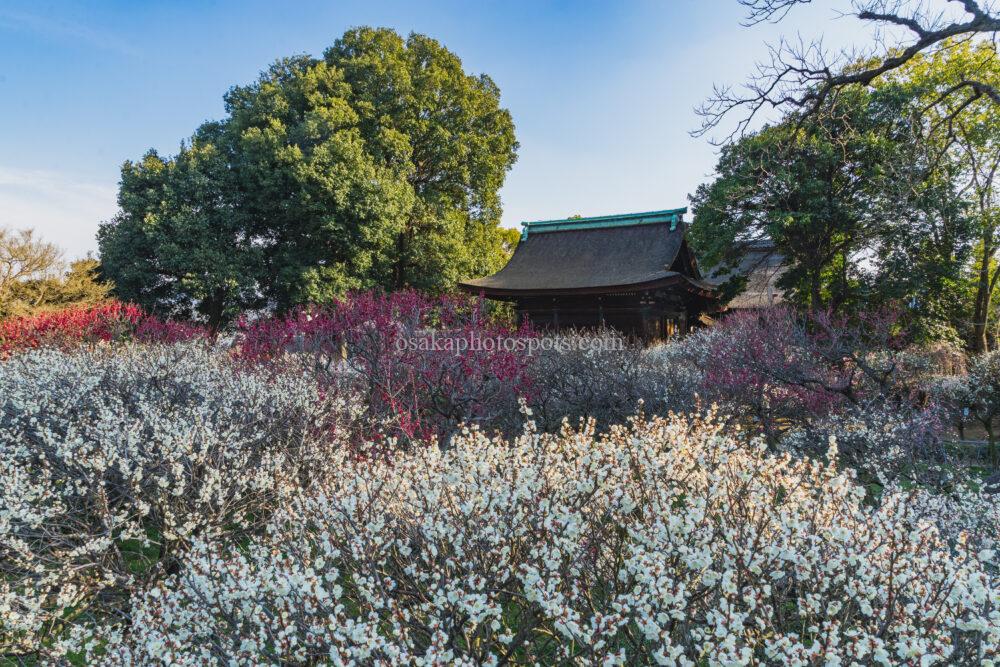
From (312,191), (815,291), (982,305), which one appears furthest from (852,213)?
(312,191)

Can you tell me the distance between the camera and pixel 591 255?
65.3 feet

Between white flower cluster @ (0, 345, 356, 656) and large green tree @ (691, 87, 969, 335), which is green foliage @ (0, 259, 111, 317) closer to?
white flower cluster @ (0, 345, 356, 656)

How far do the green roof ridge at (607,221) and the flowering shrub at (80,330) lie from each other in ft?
41.0

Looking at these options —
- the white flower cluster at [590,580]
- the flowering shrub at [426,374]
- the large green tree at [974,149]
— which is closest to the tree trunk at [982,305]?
the large green tree at [974,149]

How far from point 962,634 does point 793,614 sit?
2.39 ft

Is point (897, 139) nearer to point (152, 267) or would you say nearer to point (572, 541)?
point (572, 541)

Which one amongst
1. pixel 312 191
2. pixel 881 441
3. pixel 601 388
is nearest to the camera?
pixel 881 441

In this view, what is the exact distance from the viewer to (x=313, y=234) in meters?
18.2

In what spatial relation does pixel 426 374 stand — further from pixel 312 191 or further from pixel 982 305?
pixel 982 305

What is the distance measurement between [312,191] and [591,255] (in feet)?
31.5

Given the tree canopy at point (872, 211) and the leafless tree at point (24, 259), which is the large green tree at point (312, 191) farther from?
the tree canopy at point (872, 211)

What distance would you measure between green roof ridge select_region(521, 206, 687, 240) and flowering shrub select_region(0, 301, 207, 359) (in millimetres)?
12497

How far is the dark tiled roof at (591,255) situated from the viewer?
16906 millimetres

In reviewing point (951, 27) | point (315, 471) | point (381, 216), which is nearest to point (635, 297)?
point (381, 216)
